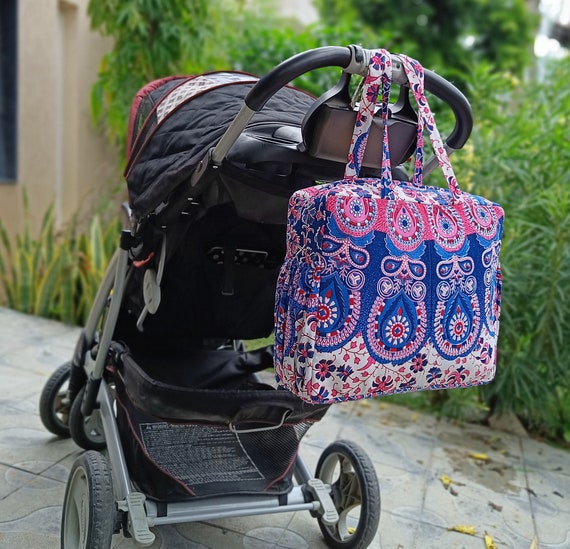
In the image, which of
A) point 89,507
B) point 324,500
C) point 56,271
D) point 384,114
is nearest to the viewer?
point 384,114

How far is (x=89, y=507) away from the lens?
1.86 meters

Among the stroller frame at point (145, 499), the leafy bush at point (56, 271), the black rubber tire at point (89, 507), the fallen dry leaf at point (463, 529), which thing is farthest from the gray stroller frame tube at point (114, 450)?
the leafy bush at point (56, 271)

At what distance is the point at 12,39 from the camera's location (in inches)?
212

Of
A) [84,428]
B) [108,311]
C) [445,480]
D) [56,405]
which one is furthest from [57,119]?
[445,480]

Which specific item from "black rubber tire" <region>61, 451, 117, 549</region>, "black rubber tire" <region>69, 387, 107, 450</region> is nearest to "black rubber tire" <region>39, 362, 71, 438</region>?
"black rubber tire" <region>69, 387, 107, 450</region>

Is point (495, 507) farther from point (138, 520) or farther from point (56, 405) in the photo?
point (56, 405)

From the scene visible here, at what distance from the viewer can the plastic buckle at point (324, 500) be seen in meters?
2.24

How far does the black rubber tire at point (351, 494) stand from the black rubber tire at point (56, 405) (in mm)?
1205

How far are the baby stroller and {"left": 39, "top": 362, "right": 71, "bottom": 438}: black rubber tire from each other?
0.22m

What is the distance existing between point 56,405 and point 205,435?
0.97m

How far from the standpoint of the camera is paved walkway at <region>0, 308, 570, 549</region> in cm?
242

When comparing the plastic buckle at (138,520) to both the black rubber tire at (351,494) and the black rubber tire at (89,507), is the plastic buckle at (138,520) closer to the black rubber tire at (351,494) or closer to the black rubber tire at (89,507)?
the black rubber tire at (89,507)

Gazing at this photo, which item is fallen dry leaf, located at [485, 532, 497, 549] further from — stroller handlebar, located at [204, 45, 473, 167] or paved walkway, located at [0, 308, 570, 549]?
stroller handlebar, located at [204, 45, 473, 167]

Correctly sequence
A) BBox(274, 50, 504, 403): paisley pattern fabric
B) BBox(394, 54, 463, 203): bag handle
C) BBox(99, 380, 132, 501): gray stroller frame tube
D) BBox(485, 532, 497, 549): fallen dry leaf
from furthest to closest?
BBox(485, 532, 497, 549): fallen dry leaf < BBox(99, 380, 132, 501): gray stroller frame tube < BBox(394, 54, 463, 203): bag handle < BBox(274, 50, 504, 403): paisley pattern fabric
